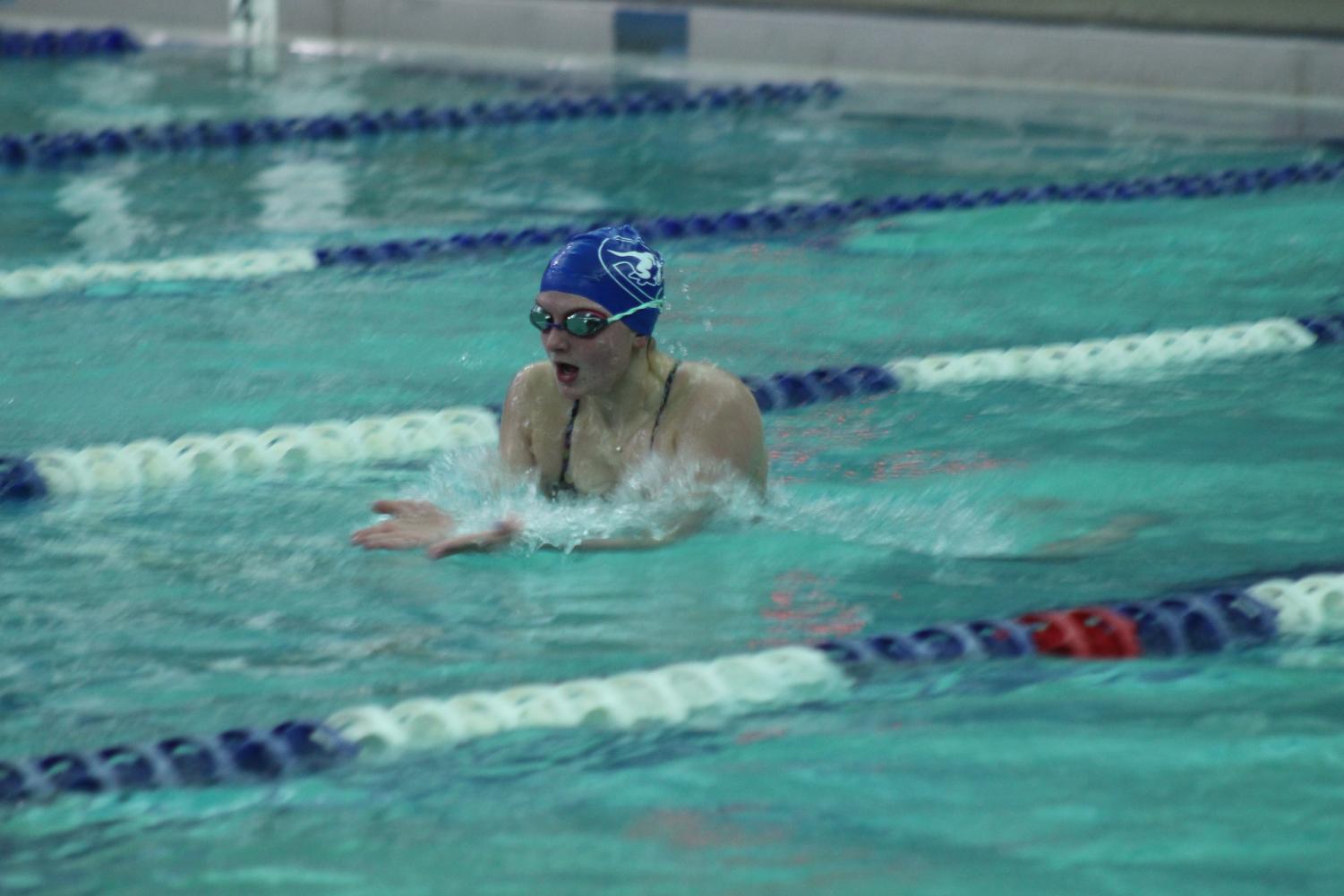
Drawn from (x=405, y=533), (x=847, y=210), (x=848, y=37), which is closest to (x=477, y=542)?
(x=405, y=533)

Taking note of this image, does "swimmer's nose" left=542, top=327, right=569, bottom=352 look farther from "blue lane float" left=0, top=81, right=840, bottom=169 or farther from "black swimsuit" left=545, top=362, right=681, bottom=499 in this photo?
"blue lane float" left=0, top=81, right=840, bottom=169

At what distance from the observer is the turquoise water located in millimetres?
3086

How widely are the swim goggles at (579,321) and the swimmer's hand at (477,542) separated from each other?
0.39 meters

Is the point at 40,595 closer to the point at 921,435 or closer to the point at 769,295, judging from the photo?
the point at 921,435

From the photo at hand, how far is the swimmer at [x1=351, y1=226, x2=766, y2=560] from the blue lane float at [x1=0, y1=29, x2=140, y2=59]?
9152mm

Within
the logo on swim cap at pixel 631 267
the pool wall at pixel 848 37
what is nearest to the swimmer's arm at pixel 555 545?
the logo on swim cap at pixel 631 267

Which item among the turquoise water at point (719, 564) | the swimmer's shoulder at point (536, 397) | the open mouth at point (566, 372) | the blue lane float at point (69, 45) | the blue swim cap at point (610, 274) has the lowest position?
the turquoise water at point (719, 564)

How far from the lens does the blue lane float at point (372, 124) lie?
944 centimetres

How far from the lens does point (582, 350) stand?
4297 mm

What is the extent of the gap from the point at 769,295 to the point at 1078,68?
16.0 ft

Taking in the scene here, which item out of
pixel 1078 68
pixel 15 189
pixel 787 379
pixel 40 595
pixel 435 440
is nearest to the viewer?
pixel 40 595

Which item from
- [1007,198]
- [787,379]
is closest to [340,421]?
[787,379]

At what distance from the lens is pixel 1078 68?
A: 11289 millimetres

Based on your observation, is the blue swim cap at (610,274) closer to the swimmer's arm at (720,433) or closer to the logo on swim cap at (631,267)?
the logo on swim cap at (631,267)
